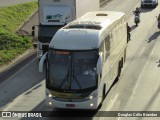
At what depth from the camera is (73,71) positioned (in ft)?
59.2

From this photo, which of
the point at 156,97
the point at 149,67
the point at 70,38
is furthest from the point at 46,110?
the point at 149,67

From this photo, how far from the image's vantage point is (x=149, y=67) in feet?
85.4

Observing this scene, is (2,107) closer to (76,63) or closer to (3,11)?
(76,63)

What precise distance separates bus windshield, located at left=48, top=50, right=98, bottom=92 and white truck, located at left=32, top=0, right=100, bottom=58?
838cm

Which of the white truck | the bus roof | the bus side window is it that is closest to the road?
the white truck

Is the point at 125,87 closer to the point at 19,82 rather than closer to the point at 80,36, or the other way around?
the point at 80,36

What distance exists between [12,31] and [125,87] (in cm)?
1571

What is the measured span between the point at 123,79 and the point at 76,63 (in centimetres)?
636

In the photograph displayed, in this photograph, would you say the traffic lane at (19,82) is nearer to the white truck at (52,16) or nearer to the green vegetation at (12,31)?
the white truck at (52,16)

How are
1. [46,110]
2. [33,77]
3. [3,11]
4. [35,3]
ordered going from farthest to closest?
[35,3], [3,11], [33,77], [46,110]

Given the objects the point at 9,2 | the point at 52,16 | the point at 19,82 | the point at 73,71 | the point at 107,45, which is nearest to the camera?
the point at 73,71

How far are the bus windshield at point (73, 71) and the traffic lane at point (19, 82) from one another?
12.1 ft

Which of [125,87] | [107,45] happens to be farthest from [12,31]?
[107,45]

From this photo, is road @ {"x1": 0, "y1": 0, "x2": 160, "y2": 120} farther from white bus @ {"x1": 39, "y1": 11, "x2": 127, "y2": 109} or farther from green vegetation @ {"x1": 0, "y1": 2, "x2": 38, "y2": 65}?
green vegetation @ {"x1": 0, "y1": 2, "x2": 38, "y2": 65}
